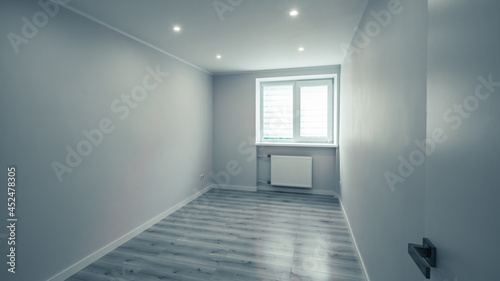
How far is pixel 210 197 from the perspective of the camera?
4648 mm

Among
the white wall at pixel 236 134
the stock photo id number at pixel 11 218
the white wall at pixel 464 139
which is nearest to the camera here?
the white wall at pixel 464 139

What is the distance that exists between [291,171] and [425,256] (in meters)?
4.17

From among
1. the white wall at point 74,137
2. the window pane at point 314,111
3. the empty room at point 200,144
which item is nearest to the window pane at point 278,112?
the window pane at point 314,111

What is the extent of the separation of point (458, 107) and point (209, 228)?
10.5 ft

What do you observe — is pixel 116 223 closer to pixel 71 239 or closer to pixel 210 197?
pixel 71 239

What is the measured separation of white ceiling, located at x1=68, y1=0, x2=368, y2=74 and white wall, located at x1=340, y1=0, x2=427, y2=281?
44 cm

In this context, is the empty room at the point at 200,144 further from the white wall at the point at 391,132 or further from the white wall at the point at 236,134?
the white wall at the point at 236,134

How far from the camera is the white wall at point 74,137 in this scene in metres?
1.87

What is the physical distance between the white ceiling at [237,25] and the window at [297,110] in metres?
1.02

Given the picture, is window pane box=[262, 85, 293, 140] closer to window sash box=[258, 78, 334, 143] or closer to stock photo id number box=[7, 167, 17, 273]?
window sash box=[258, 78, 334, 143]
